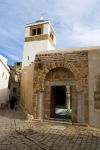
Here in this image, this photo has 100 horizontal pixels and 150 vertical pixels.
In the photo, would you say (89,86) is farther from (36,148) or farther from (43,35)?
(43,35)

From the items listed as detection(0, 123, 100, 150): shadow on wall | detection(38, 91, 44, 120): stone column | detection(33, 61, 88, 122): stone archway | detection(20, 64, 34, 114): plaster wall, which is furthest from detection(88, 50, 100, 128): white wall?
detection(20, 64, 34, 114): plaster wall

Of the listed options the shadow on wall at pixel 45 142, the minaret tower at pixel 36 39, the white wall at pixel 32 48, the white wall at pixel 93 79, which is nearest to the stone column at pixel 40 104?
the white wall at pixel 93 79

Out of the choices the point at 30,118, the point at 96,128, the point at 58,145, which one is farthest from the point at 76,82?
the point at 58,145

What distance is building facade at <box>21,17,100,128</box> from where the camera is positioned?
9148 millimetres

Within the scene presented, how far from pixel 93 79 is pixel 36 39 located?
18.7 metres

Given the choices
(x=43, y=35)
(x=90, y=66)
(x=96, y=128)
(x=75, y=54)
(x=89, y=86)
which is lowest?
(x=96, y=128)

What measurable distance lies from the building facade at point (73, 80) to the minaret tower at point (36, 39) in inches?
573

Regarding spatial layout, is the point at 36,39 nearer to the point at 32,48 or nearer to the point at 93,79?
the point at 32,48

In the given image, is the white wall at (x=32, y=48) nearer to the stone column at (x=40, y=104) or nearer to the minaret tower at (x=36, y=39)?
the minaret tower at (x=36, y=39)

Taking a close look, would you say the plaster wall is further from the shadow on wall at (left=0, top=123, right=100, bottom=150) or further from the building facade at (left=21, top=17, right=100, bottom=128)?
the shadow on wall at (left=0, top=123, right=100, bottom=150)

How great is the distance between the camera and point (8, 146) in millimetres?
5309

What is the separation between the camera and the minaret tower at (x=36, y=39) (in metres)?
25.6

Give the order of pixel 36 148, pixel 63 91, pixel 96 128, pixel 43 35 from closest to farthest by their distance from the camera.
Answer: pixel 36 148 → pixel 96 128 → pixel 63 91 → pixel 43 35

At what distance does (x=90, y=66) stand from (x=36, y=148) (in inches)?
223
